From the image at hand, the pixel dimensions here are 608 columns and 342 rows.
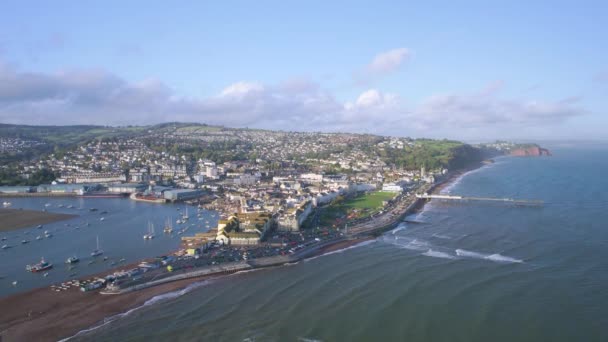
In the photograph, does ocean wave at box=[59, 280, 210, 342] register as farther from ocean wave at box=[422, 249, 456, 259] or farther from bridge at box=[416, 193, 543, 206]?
bridge at box=[416, 193, 543, 206]

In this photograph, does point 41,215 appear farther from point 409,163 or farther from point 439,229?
point 409,163

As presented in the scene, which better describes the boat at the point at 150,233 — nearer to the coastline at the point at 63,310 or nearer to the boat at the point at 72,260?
the boat at the point at 72,260

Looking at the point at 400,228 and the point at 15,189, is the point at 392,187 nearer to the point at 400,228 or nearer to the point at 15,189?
the point at 400,228

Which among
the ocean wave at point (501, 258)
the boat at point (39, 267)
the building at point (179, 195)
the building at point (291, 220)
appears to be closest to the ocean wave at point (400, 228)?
the building at point (291, 220)

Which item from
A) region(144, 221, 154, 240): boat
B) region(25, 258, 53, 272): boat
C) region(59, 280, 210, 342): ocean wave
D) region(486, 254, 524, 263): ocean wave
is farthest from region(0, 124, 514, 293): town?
region(486, 254, 524, 263): ocean wave

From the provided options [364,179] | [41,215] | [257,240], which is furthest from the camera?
[364,179]

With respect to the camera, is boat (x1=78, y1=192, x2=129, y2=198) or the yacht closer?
the yacht

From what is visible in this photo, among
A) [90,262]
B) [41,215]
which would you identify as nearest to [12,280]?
[90,262]
